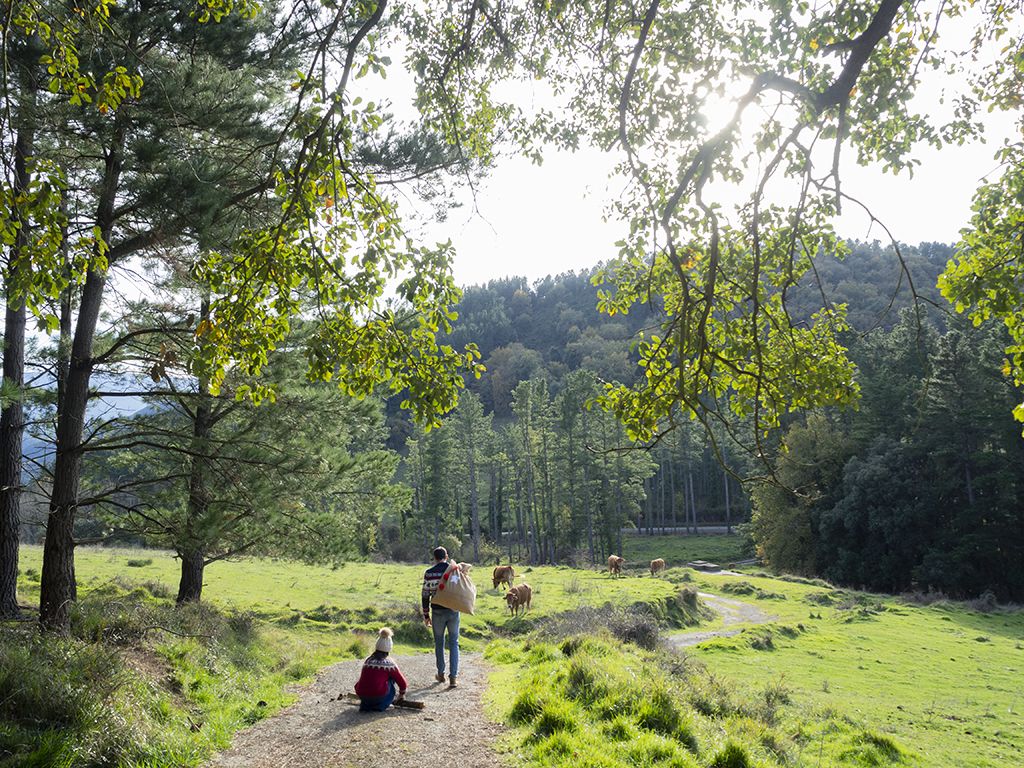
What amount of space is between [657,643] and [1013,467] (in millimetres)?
33444

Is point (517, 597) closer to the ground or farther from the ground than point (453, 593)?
closer to the ground

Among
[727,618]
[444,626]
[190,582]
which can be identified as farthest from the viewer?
[727,618]

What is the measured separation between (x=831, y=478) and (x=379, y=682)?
134 ft

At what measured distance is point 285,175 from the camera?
11.6 feet

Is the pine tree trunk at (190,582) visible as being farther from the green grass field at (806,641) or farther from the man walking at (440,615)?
the man walking at (440,615)

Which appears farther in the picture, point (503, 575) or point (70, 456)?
point (503, 575)

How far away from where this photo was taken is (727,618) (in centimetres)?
2091

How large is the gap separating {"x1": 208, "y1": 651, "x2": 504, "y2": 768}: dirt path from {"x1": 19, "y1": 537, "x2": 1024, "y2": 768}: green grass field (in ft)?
11.4

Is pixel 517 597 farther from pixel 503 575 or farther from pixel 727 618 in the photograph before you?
pixel 727 618

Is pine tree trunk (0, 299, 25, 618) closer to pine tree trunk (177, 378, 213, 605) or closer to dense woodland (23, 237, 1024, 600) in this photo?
dense woodland (23, 237, 1024, 600)

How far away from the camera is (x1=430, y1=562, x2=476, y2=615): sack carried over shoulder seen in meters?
7.07

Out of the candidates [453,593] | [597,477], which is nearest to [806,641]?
[453,593]

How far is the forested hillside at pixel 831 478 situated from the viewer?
3331 centimetres

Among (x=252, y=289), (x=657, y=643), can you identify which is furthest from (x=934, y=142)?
(x=657, y=643)
